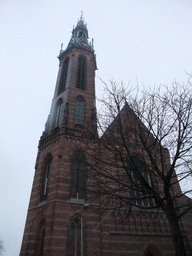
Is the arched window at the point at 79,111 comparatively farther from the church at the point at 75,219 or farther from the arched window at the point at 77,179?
the arched window at the point at 77,179

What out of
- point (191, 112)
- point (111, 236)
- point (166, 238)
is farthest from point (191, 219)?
point (191, 112)

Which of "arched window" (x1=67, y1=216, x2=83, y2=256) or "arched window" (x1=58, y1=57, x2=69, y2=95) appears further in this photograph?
"arched window" (x1=58, y1=57, x2=69, y2=95)

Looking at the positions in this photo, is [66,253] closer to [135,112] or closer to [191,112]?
[135,112]

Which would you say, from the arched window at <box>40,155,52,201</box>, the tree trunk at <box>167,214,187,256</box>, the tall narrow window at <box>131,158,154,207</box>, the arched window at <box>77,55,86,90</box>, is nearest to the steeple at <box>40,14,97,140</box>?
the arched window at <box>77,55,86,90</box>

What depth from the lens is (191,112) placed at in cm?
788

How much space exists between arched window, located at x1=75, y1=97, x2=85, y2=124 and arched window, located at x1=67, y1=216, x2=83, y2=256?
8273 millimetres

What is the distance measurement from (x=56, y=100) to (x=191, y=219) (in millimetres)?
15651

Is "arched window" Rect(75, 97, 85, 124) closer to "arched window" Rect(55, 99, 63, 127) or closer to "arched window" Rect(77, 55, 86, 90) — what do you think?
"arched window" Rect(55, 99, 63, 127)

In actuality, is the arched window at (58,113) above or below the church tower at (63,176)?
above

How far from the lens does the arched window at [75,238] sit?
11.2m

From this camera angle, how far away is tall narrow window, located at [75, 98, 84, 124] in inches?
697

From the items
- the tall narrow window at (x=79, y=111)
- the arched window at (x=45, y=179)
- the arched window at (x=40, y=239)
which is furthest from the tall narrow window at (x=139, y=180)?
the tall narrow window at (x=79, y=111)

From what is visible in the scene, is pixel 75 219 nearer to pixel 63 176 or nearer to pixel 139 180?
pixel 63 176

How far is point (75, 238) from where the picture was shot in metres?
11.5
